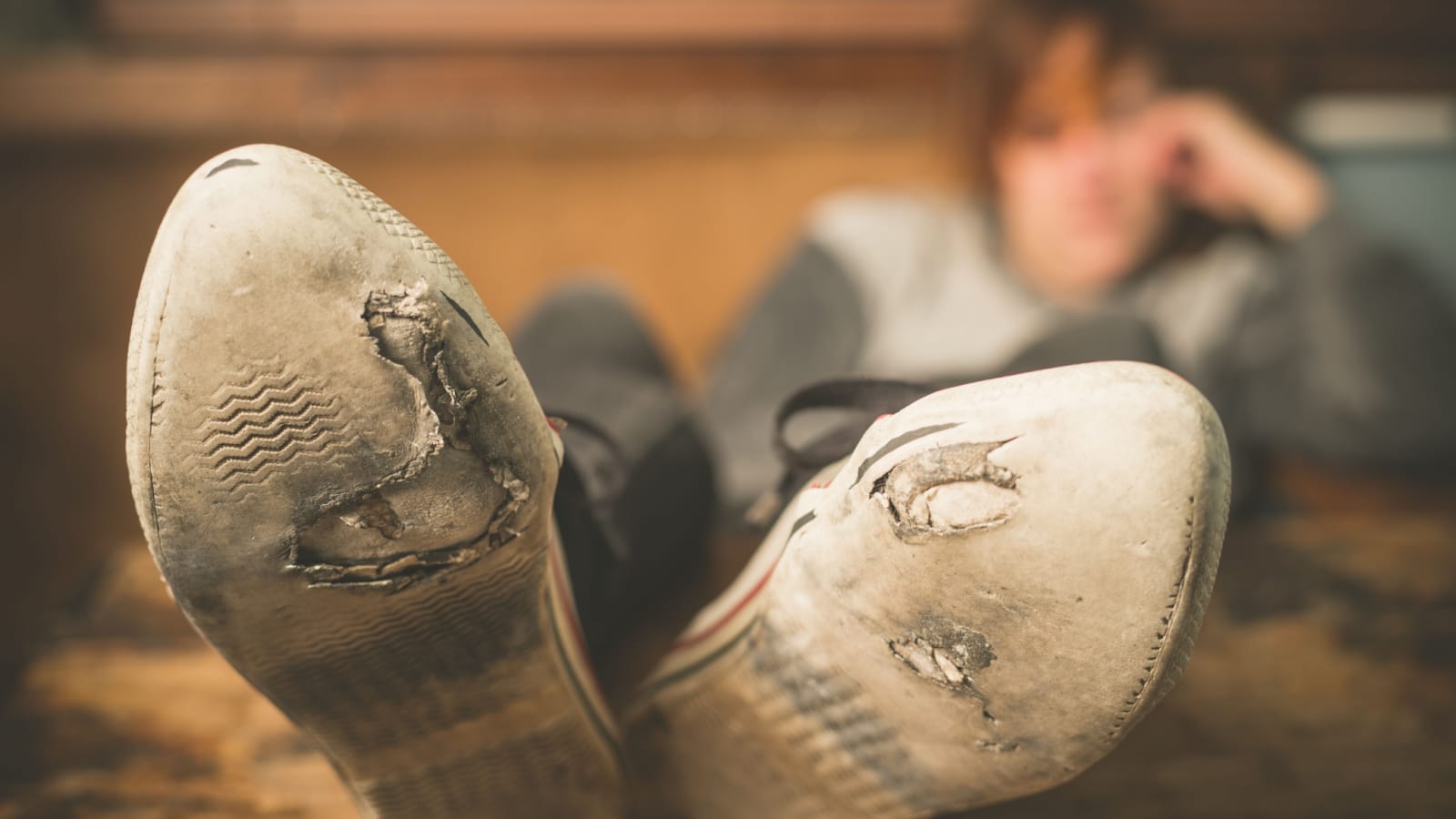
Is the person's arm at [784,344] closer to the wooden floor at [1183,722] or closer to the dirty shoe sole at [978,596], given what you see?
the wooden floor at [1183,722]

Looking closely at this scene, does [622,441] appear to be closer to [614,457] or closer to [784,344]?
[614,457]

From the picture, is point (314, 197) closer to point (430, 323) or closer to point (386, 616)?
point (430, 323)

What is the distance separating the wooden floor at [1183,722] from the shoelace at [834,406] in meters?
0.22

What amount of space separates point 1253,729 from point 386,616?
1.70ft

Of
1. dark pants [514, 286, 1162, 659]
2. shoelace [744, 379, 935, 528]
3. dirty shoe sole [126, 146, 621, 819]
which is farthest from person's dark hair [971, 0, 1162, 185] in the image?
dirty shoe sole [126, 146, 621, 819]

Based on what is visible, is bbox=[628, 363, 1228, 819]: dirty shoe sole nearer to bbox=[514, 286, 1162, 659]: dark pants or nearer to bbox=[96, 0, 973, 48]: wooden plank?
bbox=[514, 286, 1162, 659]: dark pants

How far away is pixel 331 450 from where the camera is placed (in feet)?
1.02

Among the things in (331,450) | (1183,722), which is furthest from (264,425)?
(1183,722)

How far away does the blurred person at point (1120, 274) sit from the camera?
36.9 inches

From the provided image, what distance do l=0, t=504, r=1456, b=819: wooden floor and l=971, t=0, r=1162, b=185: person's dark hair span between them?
52 centimetres

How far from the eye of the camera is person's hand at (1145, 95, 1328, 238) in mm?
1014

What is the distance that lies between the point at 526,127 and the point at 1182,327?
33.5 inches

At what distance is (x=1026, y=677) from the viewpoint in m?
0.36

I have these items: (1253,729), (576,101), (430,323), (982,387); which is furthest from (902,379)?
(576,101)
